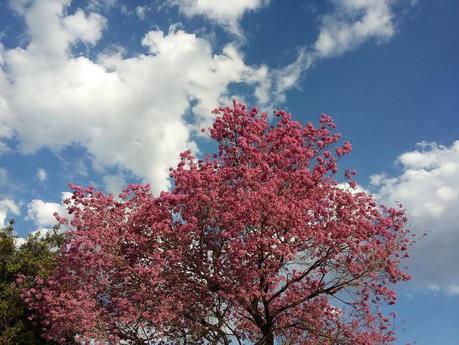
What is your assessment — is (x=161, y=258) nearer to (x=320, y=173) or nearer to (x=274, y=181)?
(x=274, y=181)

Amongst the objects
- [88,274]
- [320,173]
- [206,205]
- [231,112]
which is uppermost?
[231,112]

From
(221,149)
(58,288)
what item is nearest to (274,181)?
(221,149)

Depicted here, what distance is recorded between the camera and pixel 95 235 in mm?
18859

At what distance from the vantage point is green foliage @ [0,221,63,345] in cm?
2432

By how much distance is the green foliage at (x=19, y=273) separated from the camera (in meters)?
24.3

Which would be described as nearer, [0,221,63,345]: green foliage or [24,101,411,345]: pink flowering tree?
[24,101,411,345]: pink flowering tree

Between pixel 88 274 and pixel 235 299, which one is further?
pixel 88 274

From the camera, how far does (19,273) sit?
26312 millimetres

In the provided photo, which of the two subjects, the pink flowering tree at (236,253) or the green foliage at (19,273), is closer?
the pink flowering tree at (236,253)

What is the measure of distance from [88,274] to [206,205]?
17.2 ft

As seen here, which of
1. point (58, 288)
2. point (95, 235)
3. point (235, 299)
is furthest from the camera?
point (58, 288)

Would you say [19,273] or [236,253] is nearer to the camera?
[236,253]

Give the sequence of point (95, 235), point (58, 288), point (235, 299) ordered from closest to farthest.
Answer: point (235, 299) < point (95, 235) < point (58, 288)

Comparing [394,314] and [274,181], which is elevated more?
[274,181]
